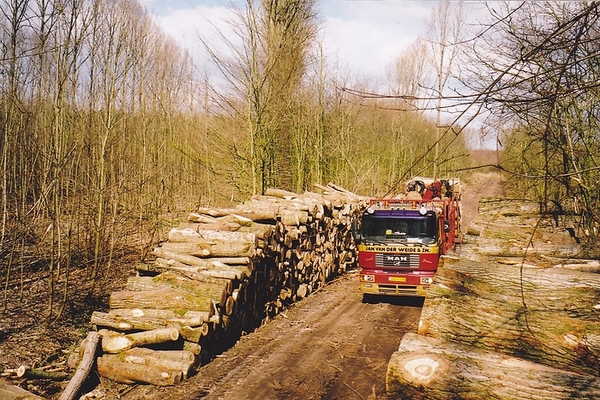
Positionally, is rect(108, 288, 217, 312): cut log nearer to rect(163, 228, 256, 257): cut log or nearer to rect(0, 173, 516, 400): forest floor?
rect(0, 173, 516, 400): forest floor

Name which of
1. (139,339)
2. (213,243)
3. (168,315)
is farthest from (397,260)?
(139,339)

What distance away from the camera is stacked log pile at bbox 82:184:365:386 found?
7.15 m

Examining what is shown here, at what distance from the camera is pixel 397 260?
10992 mm

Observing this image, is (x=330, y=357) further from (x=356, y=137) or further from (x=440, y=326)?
(x=356, y=137)

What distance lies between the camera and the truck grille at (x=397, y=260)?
10.9 m

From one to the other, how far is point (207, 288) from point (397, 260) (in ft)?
16.2

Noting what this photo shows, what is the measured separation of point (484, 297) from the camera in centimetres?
628

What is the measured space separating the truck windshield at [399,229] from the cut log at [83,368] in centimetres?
663

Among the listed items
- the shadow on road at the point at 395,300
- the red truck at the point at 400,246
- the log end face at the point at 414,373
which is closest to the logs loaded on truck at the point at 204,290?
the shadow on road at the point at 395,300

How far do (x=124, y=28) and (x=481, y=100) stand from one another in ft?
44.5

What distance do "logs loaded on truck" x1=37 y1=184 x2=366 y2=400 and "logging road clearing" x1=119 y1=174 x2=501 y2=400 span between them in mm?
304

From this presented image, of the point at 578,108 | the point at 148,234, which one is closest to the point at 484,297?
the point at 578,108

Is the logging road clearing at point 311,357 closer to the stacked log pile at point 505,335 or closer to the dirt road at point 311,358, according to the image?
the dirt road at point 311,358

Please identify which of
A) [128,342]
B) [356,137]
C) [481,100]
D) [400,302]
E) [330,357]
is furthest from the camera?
[356,137]
